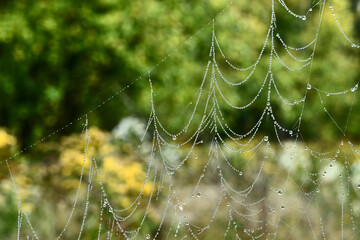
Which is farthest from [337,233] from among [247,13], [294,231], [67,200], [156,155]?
[247,13]

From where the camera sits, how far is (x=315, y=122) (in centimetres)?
1126

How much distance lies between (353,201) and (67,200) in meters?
2.83

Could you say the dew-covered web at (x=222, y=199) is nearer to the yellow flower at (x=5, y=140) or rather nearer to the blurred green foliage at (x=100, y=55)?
the yellow flower at (x=5, y=140)

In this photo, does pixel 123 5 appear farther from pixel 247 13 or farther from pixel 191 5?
pixel 247 13

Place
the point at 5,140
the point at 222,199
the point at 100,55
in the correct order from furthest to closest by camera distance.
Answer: the point at 100,55, the point at 5,140, the point at 222,199

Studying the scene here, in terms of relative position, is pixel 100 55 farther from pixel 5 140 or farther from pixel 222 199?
pixel 222 199

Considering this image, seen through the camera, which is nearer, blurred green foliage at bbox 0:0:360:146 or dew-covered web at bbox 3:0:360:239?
dew-covered web at bbox 3:0:360:239

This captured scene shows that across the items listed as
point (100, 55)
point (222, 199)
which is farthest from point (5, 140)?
point (100, 55)

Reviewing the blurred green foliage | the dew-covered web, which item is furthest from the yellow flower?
the blurred green foliage

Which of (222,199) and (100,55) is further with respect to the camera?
(100,55)

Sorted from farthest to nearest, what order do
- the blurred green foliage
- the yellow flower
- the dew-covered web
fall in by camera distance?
the blurred green foliage < the yellow flower < the dew-covered web

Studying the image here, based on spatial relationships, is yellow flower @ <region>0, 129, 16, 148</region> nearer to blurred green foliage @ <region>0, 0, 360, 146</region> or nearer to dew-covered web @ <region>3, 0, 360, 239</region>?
dew-covered web @ <region>3, 0, 360, 239</region>

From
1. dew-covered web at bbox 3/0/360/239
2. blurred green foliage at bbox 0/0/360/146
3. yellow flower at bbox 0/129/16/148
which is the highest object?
blurred green foliage at bbox 0/0/360/146

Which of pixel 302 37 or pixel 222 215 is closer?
pixel 222 215
